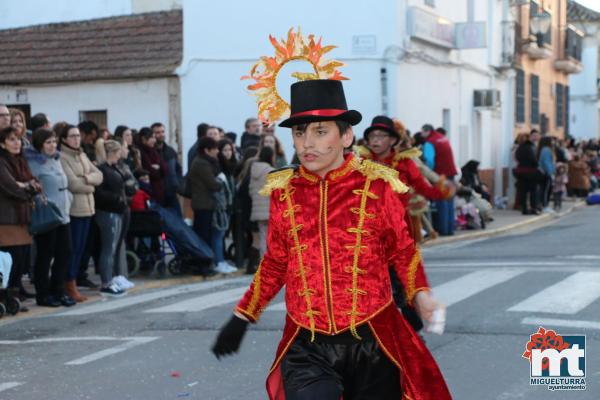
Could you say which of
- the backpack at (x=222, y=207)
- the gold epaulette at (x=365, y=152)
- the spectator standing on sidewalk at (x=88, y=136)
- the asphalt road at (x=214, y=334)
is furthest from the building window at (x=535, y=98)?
the gold epaulette at (x=365, y=152)

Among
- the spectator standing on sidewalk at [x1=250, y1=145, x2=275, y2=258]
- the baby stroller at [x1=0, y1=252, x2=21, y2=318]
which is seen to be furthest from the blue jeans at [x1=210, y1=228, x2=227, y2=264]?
the baby stroller at [x1=0, y1=252, x2=21, y2=318]

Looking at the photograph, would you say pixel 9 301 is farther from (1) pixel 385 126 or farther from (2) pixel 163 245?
(1) pixel 385 126

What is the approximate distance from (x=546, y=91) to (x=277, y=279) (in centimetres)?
3619

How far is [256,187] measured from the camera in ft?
45.8

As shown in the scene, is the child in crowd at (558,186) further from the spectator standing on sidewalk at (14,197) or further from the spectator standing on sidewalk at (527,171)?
the spectator standing on sidewalk at (14,197)

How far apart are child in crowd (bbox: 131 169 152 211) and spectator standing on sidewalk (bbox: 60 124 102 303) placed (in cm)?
178

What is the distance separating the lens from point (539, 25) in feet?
113

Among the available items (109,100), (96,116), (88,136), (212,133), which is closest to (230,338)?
(88,136)

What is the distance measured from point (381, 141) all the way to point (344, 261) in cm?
337

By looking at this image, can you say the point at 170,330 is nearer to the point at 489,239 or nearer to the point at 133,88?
the point at 489,239

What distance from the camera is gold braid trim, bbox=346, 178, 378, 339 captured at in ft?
14.9

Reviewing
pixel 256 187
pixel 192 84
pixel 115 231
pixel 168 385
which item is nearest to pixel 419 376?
pixel 168 385

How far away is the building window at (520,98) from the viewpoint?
112ft

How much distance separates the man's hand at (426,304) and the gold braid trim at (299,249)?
17.0 inches
